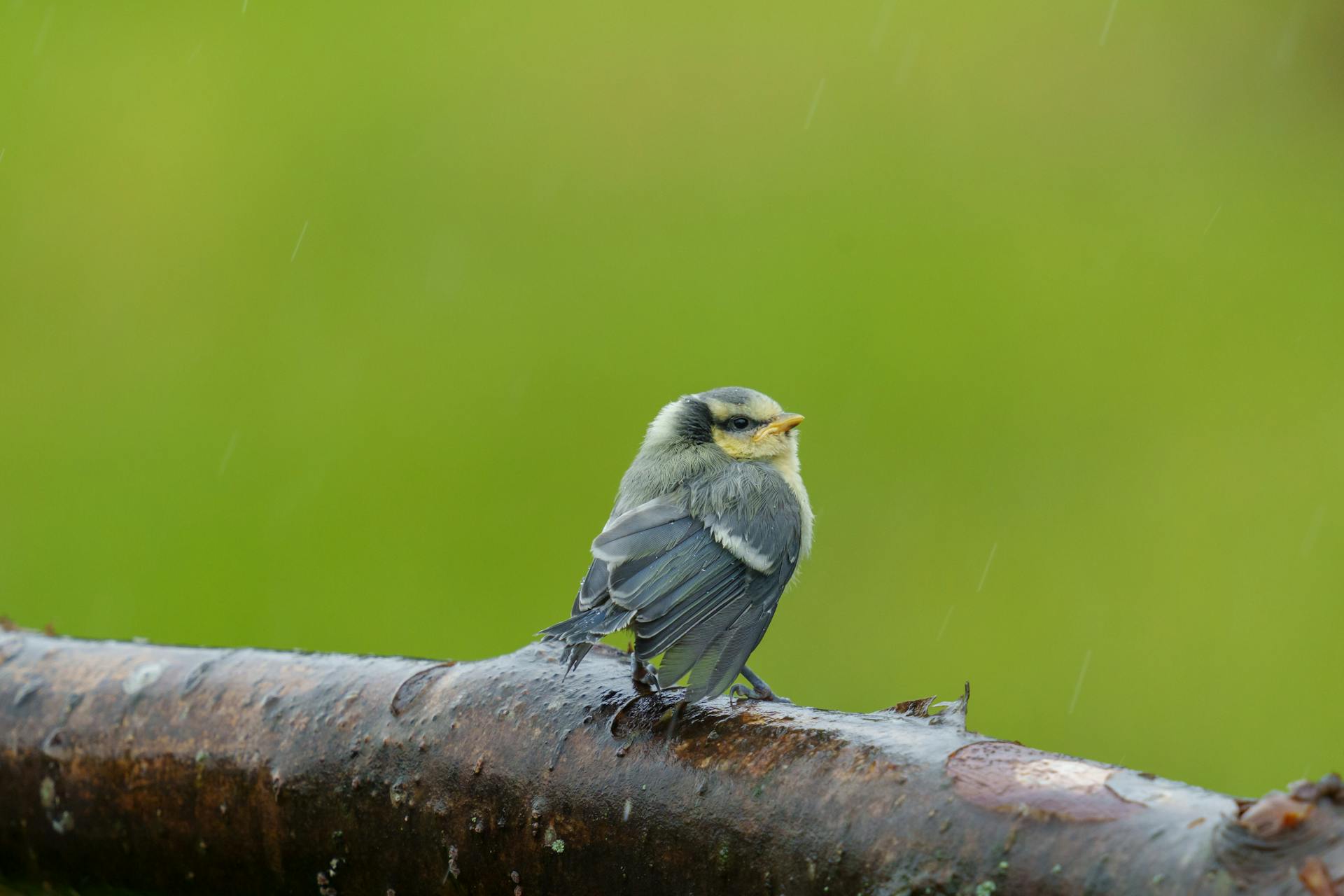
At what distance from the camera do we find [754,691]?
6.88 ft

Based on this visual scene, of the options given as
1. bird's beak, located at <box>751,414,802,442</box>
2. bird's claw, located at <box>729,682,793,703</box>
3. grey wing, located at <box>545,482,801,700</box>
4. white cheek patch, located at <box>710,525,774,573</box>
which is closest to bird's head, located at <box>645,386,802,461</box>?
bird's beak, located at <box>751,414,802,442</box>

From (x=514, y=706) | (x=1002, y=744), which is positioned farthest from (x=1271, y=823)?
(x=514, y=706)

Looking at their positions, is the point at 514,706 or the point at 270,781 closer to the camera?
the point at 514,706

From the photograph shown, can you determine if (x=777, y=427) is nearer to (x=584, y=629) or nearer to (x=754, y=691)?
(x=754, y=691)

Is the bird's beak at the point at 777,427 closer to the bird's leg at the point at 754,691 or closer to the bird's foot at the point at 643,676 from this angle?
the bird's leg at the point at 754,691

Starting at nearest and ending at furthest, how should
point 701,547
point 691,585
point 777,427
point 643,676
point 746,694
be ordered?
point 643,676 → point 746,694 → point 691,585 → point 701,547 → point 777,427

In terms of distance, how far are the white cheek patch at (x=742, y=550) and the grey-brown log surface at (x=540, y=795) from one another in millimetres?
348

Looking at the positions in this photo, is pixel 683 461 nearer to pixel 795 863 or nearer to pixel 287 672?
pixel 287 672

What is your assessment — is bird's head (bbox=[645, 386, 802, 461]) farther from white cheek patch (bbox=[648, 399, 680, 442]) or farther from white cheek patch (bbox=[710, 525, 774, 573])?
white cheek patch (bbox=[710, 525, 774, 573])

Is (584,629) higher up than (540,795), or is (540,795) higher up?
(584,629)

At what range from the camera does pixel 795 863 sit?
130cm

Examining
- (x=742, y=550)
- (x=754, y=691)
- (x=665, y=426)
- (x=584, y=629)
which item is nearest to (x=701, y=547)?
(x=742, y=550)

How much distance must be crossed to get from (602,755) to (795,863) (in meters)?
0.34

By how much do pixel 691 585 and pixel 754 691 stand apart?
0.79 ft
